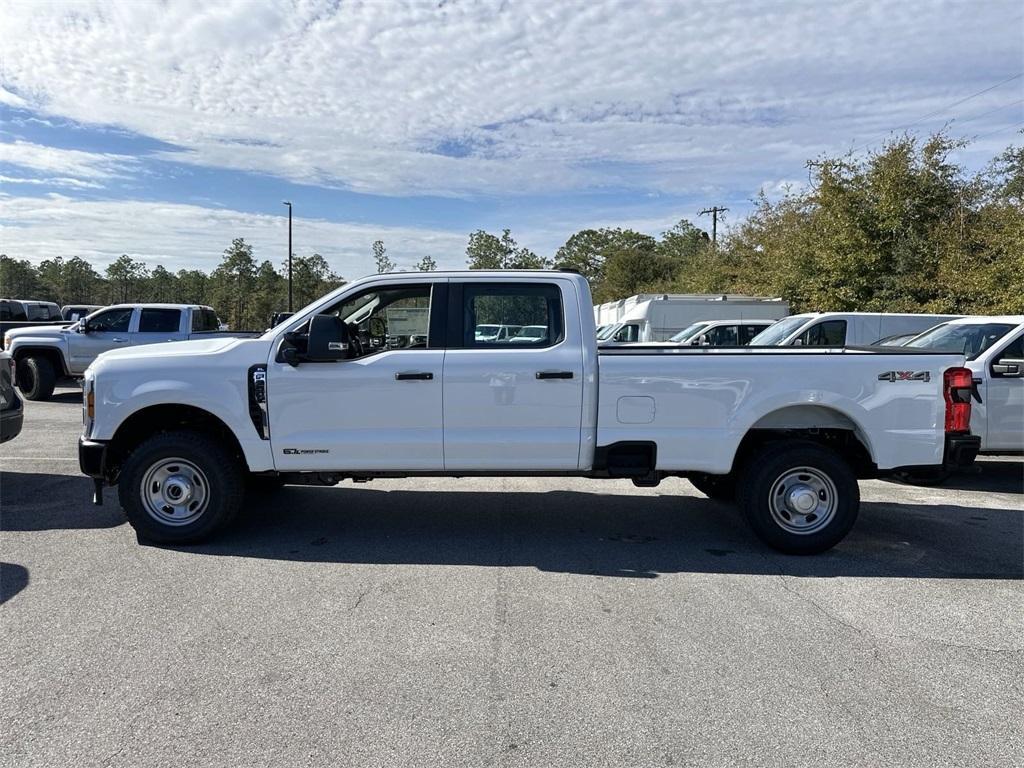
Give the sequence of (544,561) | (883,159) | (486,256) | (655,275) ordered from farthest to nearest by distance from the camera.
Result: 1. (655,275)
2. (486,256)
3. (883,159)
4. (544,561)

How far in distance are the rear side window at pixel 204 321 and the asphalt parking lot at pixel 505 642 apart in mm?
8952

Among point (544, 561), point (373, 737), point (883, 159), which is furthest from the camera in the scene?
point (883, 159)

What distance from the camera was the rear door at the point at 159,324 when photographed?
47.9 feet

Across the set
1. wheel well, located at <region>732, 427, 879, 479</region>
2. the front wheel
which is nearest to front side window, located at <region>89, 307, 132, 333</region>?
wheel well, located at <region>732, 427, 879, 479</region>

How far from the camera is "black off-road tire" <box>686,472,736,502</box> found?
6.00 m

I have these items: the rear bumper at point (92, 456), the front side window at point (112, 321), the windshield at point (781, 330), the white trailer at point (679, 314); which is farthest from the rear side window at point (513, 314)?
the white trailer at point (679, 314)

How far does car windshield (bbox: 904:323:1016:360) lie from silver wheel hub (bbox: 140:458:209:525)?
24.3ft

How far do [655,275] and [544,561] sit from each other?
179 ft

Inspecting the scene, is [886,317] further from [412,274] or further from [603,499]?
[412,274]

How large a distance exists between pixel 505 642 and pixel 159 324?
13167mm

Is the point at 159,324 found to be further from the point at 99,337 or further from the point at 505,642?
the point at 505,642

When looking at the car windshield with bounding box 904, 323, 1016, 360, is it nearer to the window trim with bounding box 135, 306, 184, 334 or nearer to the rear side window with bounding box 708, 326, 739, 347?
the rear side window with bounding box 708, 326, 739, 347

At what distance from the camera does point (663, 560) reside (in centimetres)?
524

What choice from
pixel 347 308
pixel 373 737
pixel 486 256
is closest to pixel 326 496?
pixel 347 308
